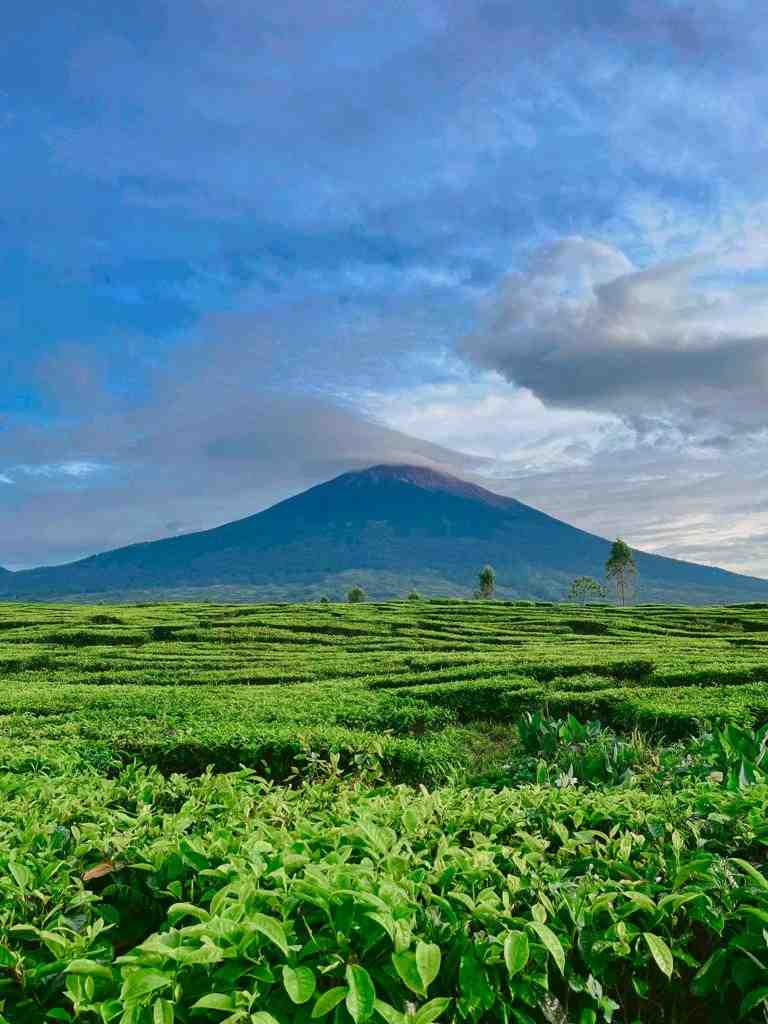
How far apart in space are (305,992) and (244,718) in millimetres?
8430

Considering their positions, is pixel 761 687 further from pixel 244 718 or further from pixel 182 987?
pixel 182 987

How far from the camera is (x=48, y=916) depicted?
125 inches

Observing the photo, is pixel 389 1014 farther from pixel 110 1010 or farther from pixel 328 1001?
pixel 110 1010

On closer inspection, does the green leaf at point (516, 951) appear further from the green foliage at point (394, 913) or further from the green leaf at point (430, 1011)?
the green leaf at point (430, 1011)

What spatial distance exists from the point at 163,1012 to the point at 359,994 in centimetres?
63

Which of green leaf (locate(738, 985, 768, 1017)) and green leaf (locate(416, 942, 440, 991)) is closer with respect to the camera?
green leaf (locate(416, 942, 440, 991))

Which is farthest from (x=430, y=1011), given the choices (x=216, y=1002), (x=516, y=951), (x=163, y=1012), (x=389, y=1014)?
(x=163, y=1012)

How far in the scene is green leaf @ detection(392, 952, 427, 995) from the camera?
101 inches

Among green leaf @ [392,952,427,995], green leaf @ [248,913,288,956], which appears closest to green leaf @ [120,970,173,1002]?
green leaf @ [248,913,288,956]

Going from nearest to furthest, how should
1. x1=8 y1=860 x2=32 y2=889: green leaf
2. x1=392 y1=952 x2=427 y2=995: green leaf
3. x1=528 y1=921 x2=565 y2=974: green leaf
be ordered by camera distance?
1. x1=392 y1=952 x2=427 y2=995: green leaf
2. x1=528 y1=921 x2=565 y2=974: green leaf
3. x1=8 y1=860 x2=32 y2=889: green leaf

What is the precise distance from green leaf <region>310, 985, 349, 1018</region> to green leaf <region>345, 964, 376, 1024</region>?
0.12 ft

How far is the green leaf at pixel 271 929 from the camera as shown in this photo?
2.60 m

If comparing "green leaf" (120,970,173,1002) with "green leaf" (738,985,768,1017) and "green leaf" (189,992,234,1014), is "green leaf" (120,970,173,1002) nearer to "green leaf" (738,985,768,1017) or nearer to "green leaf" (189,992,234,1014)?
"green leaf" (189,992,234,1014)

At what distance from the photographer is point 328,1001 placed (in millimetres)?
2467
